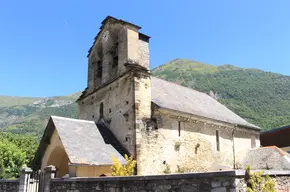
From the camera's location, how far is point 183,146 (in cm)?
1709

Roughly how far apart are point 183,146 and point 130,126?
146 inches

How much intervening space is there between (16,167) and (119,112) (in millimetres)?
12960

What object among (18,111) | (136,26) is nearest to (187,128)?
(136,26)

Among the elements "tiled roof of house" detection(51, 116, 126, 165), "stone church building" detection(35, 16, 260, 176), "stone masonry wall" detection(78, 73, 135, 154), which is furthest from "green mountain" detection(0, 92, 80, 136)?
"tiled roof of house" detection(51, 116, 126, 165)

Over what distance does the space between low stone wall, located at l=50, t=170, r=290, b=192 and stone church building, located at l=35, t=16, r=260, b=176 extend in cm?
302

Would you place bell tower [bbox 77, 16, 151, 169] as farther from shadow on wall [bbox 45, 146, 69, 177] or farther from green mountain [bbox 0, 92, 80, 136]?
green mountain [bbox 0, 92, 80, 136]

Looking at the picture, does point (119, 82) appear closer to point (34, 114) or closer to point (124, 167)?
point (124, 167)

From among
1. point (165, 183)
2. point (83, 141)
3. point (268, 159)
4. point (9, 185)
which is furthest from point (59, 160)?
point (268, 159)

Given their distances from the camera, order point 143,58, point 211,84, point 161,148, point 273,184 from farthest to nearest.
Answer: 1. point 211,84
2. point 143,58
3. point 161,148
4. point 273,184

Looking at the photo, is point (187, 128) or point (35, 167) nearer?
point (35, 167)

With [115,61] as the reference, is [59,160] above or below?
below

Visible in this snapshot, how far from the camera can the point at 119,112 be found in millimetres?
16844

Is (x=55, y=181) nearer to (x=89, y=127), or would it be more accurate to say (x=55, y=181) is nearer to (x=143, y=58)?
(x=89, y=127)

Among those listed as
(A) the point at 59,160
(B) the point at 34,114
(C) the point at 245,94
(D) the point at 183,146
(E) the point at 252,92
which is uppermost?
(B) the point at 34,114
